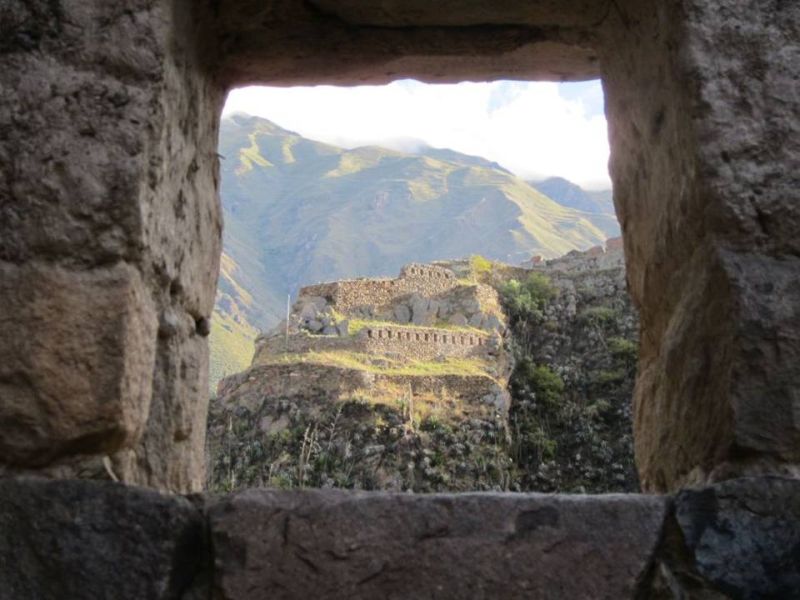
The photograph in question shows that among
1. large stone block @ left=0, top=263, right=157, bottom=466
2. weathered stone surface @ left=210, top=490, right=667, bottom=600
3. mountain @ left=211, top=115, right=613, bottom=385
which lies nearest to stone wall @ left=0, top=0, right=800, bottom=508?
large stone block @ left=0, top=263, right=157, bottom=466

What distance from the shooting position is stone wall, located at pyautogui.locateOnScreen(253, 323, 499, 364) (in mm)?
25984

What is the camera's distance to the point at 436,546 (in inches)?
76.2

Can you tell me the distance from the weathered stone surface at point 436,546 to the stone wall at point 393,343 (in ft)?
78.0

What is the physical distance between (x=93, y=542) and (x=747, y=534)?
3.95ft

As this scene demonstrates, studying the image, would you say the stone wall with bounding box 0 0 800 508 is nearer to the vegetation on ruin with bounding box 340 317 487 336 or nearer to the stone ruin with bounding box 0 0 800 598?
the stone ruin with bounding box 0 0 800 598

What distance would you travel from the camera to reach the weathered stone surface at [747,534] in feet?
6.26

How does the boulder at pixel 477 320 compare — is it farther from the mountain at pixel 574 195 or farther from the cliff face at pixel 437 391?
the mountain at pixel 574 195

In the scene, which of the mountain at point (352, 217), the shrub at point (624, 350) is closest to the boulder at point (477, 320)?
the shrub at point (624, 350)

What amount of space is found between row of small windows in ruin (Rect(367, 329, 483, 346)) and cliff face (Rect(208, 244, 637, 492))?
0.04 meters

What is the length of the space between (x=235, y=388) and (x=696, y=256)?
23041 mm

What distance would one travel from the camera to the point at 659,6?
238 centimetres

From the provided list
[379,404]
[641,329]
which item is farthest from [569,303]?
[641,329]

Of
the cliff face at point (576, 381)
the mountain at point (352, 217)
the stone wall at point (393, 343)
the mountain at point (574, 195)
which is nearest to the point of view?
the cliff face at point (576, 381)

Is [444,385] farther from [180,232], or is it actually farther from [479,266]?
[180,232]
